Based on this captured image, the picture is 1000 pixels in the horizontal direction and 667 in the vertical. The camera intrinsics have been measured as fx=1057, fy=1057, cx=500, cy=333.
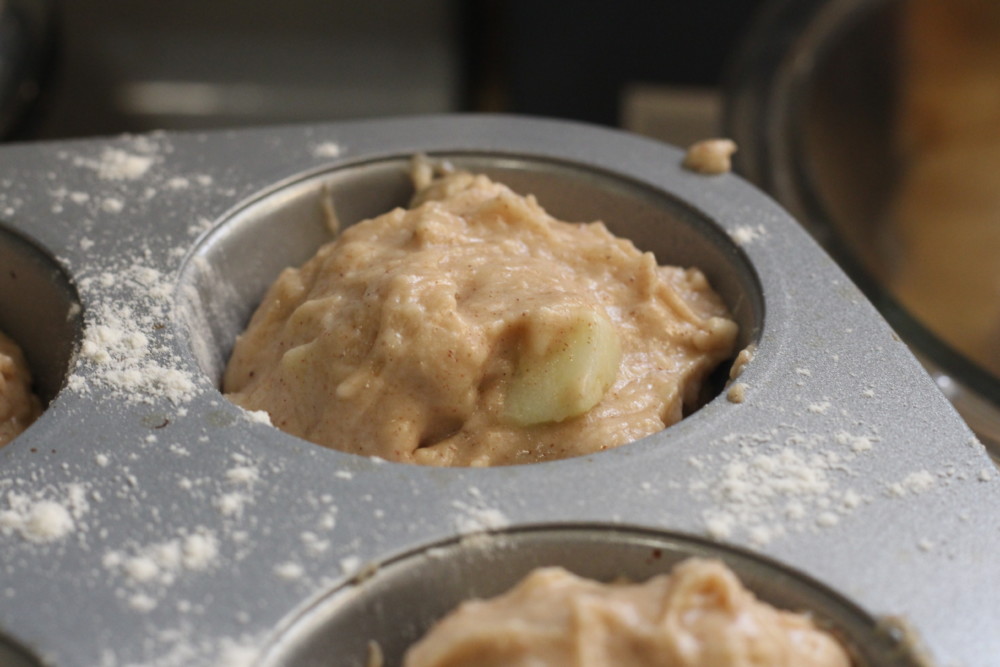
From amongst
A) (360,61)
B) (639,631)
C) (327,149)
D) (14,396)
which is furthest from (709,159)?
(360,61)

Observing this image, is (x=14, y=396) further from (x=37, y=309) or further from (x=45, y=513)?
(x=45, y=513)

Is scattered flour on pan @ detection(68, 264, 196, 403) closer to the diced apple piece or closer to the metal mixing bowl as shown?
the diced apple piece

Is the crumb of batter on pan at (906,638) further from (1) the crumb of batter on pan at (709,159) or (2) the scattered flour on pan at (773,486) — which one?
(1) the crumb of batter on pan at (709,159)

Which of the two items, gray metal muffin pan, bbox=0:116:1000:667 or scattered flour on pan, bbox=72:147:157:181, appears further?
scattered flour on pan, bbox=72:147:157:181

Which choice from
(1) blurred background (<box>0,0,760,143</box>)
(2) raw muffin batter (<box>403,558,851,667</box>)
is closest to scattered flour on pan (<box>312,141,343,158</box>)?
(2) raw muffin batter (<box>403,558,851,667</box>)

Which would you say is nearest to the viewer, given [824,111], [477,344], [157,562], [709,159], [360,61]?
[157,562]

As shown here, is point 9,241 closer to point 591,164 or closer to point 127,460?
point 127,460
